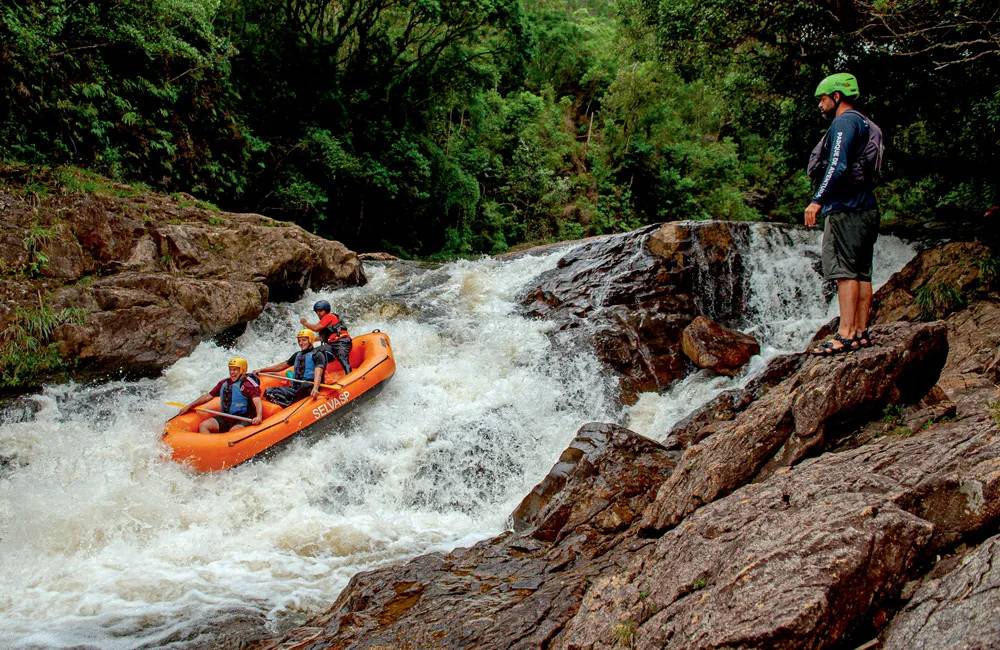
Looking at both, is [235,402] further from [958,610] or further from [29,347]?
[958,610]

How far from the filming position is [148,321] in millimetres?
7789

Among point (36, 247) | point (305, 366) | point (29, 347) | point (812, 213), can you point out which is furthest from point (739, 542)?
point (36, 247)

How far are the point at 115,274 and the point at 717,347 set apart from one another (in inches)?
354

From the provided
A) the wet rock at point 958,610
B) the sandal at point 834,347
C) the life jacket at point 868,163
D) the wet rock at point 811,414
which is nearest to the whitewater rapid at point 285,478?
the wet rock at point 811,414

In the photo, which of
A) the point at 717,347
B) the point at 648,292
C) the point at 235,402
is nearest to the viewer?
the point at 235,402

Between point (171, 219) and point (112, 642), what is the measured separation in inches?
275

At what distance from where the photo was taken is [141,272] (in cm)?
820

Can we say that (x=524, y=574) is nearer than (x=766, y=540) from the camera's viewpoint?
No

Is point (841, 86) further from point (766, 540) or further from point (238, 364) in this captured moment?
point (238, 364)

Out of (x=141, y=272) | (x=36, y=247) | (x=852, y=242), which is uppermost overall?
(x=36, y=247)

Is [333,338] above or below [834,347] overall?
below

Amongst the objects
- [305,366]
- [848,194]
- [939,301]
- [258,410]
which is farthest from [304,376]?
[939,301]

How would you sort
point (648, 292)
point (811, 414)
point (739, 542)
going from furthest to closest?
point (648, 292) → point (811, 414) → point (739, 542)

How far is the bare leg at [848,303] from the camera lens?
3939 millimetres
